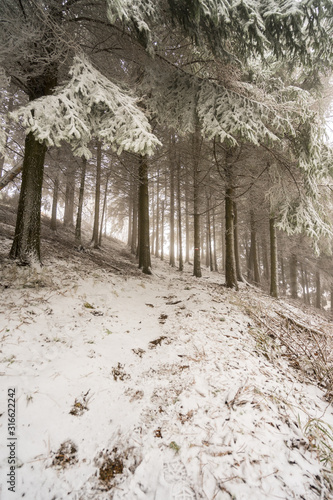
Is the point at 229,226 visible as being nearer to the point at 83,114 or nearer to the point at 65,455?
the point at 83,114

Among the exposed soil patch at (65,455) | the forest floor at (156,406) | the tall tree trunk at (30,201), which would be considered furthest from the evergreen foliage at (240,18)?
the exposed soil patch at (65,455)

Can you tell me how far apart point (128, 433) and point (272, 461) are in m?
1.35

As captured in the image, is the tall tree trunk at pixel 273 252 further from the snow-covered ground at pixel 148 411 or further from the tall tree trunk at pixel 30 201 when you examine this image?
the tall tree trunk at pixel 30 201

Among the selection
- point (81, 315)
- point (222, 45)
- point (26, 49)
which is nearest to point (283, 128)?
point (222, 45)

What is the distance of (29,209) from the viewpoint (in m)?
5.22

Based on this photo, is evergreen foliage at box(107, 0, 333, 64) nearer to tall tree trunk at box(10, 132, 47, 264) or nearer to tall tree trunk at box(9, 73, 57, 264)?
tall tree trunk at box(9, 73, 57, 264)

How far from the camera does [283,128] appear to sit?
15.7 ft

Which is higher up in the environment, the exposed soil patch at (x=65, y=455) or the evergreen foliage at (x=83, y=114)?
the evergreen foliage at (x=83, y=114)

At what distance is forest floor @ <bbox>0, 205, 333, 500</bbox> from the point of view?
67.6 inches

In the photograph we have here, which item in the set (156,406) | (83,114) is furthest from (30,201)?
(156,406)

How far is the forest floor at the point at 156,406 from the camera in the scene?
5.63 ft

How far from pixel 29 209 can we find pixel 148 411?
5.18 m

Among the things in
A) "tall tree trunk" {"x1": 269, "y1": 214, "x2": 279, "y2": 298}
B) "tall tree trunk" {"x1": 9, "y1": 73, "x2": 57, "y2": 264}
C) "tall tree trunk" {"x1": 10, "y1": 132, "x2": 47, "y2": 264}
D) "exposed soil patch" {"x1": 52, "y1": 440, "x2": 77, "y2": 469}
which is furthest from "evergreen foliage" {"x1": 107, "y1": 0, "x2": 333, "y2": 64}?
"tall tree trunk" {"x1": 269, "y1": 214, "x2": 279, "y2": 298}

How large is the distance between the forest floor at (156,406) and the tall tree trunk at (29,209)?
0.78m
